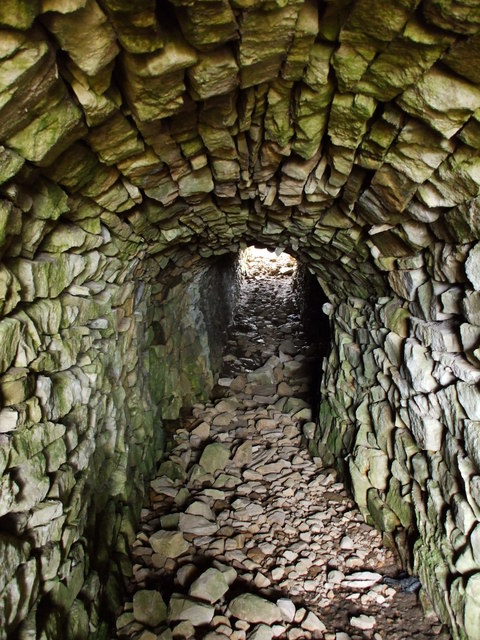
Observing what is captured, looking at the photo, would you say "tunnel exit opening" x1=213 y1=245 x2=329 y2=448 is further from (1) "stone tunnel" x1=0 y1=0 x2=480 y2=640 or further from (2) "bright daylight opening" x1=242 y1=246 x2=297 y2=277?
(1) "stone tunnel" x1=0 y1=0 x2=480 y2=640

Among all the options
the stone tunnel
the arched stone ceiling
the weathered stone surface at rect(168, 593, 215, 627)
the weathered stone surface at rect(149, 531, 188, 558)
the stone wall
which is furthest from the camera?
the weathered stone surface at rect(149, 531, 188, 558)

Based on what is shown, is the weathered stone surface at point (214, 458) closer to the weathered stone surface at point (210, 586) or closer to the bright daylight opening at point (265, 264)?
the weathered stone surface at point (210, 586)

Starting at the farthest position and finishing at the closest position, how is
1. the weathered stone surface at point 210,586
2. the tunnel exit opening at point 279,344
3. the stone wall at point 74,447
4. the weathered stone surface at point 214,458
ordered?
the tunnel exit opening at point 279,344 → the weathered stone surface at point 214,458 → the weathered stone surface at point 210,586 → the stone wall at point 74,447

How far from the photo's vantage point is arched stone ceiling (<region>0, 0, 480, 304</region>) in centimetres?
170

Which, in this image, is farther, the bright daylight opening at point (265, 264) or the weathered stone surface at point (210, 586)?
the bright daylight opening at point (265, 264)

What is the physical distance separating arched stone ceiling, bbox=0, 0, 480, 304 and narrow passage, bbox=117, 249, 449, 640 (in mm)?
2695

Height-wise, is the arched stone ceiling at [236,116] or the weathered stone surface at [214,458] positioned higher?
the arched stone ceiling at [236,116]

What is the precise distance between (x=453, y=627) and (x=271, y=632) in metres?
1.28

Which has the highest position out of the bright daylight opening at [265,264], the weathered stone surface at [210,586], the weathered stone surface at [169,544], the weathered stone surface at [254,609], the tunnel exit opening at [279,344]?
the bright daylight opening at [265,264]

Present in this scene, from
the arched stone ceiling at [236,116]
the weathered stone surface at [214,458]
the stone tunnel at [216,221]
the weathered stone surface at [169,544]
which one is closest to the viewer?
the arched stone ceiling at [236,116]

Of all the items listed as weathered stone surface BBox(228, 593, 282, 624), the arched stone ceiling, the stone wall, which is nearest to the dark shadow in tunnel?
the stone wall

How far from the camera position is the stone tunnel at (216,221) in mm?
1810

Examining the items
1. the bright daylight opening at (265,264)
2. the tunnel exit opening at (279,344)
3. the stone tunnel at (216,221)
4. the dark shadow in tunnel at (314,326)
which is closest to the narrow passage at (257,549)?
the stone tunnel at (216,221)

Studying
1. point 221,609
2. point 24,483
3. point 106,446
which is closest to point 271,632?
point 221,609
